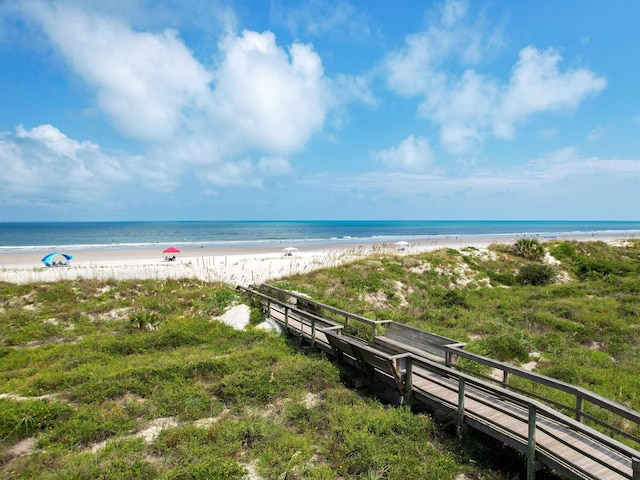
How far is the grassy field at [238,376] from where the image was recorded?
17.5ft

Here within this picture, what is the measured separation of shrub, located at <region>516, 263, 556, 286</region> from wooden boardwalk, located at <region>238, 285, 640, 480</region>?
502 inches

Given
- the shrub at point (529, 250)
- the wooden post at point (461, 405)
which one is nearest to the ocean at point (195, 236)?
the shrub at point (529, 250)

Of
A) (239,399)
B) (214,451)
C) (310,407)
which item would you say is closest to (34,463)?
(214,451)

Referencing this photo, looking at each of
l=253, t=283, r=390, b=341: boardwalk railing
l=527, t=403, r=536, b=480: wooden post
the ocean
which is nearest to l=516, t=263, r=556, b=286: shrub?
l=253, t=283, r=390, b=341: boardwalk railing

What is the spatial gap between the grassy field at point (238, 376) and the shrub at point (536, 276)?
1873 mm

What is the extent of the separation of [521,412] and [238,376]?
5.33 m

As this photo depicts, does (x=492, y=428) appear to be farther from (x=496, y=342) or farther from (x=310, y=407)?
(x=496, y=342)

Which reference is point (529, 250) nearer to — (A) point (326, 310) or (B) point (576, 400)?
(A) point (326, 310)

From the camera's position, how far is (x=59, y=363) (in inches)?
356

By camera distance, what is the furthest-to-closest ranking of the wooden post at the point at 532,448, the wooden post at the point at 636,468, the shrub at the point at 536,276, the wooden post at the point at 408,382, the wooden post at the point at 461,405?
the shrub at the point at 536,276 → the wooden post at the point at 408,382 → the wooden post at the point at 461,405 → the wooden post at the point at 532,448 → the wooden post at the point at 636,468

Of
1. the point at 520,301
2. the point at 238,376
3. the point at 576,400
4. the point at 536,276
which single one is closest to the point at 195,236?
the point at 536,276

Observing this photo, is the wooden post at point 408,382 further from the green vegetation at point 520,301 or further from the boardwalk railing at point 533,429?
the green vegetation at point 520,301

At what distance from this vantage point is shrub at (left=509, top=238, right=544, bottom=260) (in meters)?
23.3

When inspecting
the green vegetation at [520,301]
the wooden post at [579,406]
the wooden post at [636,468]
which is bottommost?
the green vegetation at [520,301]
